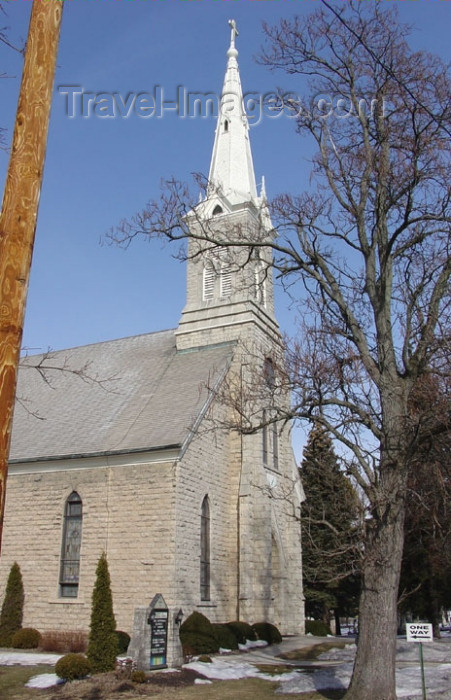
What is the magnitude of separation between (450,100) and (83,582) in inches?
665

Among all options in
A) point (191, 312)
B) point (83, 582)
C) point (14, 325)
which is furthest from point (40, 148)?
point (191, 312)

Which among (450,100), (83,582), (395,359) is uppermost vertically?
(450,100)

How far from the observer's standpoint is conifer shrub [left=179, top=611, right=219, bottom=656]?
57.5 feet

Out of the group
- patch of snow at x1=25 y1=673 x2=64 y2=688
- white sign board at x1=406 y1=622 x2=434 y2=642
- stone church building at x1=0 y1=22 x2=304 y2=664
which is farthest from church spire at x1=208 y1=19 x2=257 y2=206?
white sign board at x1=406 y1=622 x2=434 y2=642

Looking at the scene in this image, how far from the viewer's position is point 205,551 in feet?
68.4

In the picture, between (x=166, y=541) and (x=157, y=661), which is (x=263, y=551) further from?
(x=157, y=661)

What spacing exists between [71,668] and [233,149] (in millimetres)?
24961

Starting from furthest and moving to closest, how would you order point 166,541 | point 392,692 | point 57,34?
1. point 166,541
2. point 392,692
3. point 57,34

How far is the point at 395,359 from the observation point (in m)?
11.9

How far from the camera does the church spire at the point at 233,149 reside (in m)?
30.3

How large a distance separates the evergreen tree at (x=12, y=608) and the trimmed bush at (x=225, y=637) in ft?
21.2

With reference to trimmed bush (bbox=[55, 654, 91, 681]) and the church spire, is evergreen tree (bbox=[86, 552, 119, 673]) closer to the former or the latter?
trimmed bush (bbox=[55, 654, 91, 681])

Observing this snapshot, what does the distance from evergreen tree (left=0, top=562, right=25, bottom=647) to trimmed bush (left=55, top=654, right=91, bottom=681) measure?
7.21 metres

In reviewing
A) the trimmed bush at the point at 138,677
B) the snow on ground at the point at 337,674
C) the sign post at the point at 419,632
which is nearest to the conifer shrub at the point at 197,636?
the snow on ground at the point at 337,674
